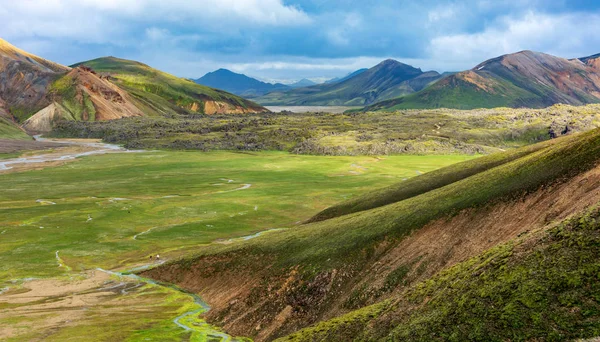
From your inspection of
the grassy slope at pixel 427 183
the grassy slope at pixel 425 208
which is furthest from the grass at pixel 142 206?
the grassy slope at pixel 425 208

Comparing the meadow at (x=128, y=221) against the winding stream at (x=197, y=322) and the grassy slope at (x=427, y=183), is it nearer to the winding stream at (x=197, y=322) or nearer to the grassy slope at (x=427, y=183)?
the winding stream at (x=197, y=322)

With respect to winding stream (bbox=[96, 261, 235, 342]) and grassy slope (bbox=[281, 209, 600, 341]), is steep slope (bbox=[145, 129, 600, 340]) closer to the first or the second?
winding stream (bbox=[96, 261, 235, 342])

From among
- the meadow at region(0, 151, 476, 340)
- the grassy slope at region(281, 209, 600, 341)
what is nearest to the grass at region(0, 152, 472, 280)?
the meadow at region(0, 151, 476, 340)

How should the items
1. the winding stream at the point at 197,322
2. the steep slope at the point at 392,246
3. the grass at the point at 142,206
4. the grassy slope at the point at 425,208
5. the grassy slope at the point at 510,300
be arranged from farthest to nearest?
1. the grass at the point at 142,206
2. the grassy slope at the point at 425,208
3. the winding stream at the point at 197,322
4. the steep slope at the point at 392,246
5. the grassy slope at the point at 510,300

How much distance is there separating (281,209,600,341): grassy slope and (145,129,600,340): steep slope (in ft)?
32.4

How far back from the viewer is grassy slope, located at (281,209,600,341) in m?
28.2

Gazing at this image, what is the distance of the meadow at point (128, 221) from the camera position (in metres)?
60.8

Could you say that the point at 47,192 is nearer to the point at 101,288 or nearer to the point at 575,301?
the point at 101,288

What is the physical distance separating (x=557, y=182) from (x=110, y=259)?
225 ft

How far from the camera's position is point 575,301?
28.4 meters

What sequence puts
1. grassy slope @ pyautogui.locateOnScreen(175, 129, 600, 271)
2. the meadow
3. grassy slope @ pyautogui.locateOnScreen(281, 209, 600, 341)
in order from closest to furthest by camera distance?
grassy slope @ pyautogui.locateOnScreen(281, 209, 600, 341) → grassy slope @ pyautogui.locateOnScreen(175, 129, 600, 271) → the meadow

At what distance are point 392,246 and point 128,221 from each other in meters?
75.4

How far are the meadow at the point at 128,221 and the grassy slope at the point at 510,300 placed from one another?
2441 cm

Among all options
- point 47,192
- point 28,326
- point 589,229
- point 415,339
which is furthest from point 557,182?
point 47,192
